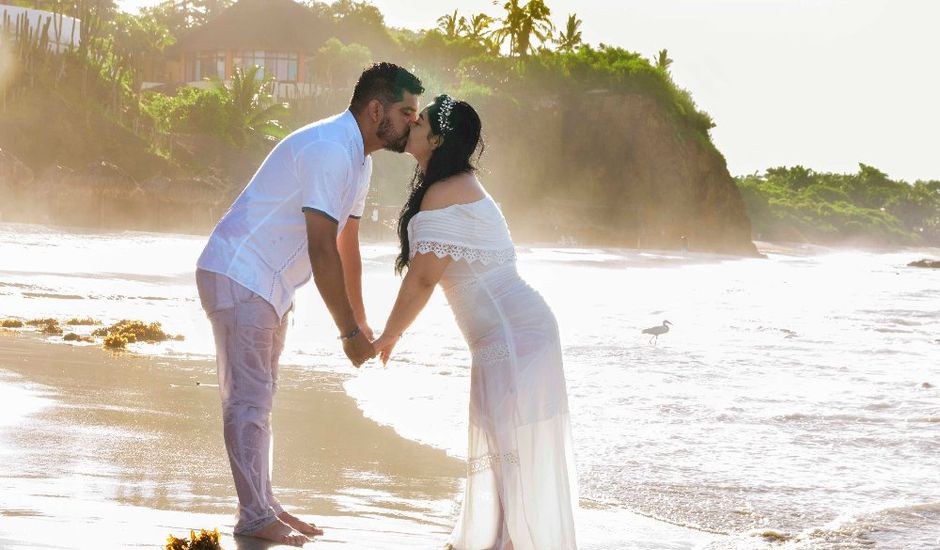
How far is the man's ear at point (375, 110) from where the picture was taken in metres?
4.23

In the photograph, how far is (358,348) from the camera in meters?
4.25

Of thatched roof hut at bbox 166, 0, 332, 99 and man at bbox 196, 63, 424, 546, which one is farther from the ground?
thatched roof hut at bbox 166, 0, 332, 99

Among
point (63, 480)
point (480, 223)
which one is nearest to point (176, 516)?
point (63, 480)

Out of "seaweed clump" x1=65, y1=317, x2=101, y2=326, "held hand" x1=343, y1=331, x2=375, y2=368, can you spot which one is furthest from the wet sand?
"seaweed clump" x1=65, y1=317, x2=101, y2=326

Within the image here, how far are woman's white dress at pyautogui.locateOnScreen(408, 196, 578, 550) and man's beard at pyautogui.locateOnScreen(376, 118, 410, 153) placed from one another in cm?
31

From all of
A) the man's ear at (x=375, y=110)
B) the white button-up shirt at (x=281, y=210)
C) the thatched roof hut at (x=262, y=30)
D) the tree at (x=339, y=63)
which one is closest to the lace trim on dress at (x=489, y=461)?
the white button-up shirt at (x=281, y=210)

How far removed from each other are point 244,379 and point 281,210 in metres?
0.61

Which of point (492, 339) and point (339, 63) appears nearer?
point (492, 339)

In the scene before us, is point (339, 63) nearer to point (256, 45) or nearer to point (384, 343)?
point (256, 45)

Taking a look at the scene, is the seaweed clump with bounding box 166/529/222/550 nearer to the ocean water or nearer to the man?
the man

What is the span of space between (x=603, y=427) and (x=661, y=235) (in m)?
63.9

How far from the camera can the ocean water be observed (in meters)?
5.69

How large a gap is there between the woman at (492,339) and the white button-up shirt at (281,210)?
0.87 feet

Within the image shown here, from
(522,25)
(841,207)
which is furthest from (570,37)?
(841,207)
